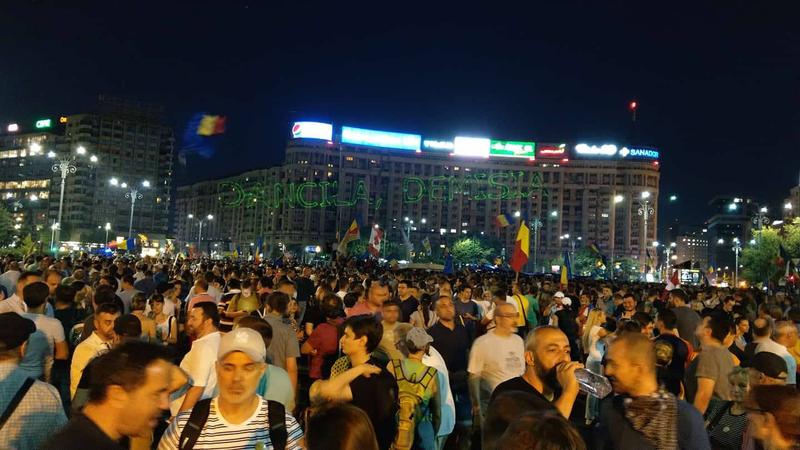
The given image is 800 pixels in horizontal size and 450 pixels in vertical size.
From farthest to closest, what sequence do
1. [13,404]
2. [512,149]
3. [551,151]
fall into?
[551,151] → [512,149] → [13,404]

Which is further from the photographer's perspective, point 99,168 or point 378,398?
point 99,168

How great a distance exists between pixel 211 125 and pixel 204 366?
38.6m

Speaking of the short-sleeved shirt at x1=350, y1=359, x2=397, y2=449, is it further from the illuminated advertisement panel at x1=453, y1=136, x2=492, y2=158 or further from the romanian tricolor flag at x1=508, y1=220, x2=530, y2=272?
the illuminated advertisement panel at x1=453, y1=136, x2=492, y2=158

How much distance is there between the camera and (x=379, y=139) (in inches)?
5103

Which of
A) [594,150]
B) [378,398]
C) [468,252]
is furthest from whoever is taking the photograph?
[594,150]

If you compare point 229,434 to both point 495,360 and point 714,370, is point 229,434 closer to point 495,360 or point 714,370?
point 495,360

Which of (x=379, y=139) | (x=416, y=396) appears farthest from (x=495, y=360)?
(x=379, y=139)

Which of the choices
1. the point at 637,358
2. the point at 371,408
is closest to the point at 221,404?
the point at 371,408

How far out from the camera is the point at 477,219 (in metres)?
140

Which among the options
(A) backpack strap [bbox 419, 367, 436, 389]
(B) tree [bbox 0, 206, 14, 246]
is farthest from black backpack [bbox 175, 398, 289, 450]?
(B) tree [bbox 0, 206, 14, 246]

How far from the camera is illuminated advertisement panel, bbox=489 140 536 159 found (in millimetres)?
130500

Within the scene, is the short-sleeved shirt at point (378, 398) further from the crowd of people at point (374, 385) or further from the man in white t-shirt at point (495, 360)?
the man in white t-shirt at point (495, 360)

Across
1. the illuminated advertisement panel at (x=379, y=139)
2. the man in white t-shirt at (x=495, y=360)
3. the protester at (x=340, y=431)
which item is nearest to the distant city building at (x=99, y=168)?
the illuminated advertisement panel at (x=379, y=139)

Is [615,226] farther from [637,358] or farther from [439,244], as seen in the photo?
[637,358]
